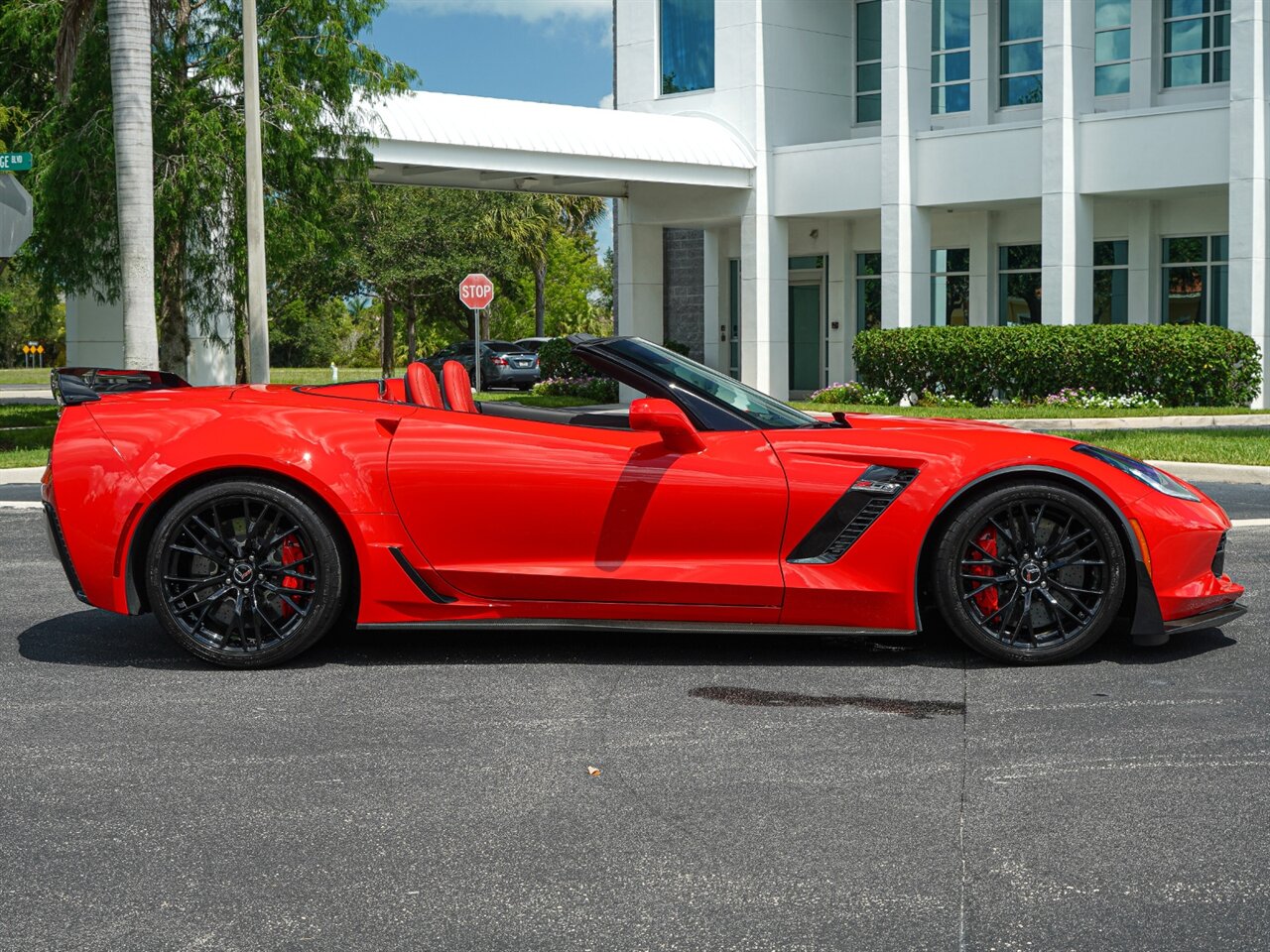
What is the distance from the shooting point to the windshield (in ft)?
20.3

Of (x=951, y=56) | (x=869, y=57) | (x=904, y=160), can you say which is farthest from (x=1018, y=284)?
(x=869, y=57)

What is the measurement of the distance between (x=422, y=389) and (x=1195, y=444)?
11.5 metres

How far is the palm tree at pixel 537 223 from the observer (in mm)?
62438

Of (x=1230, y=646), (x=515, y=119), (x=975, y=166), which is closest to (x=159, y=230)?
(x=515, y=119)

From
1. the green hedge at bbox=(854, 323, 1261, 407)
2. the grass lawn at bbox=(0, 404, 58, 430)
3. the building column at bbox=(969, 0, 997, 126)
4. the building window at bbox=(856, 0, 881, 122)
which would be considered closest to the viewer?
the grass lawn at bbox=(0, 404, 58, 430)

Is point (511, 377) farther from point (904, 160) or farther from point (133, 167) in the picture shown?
point (133, 167)

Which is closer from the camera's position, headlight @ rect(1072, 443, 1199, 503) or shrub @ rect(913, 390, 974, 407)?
headlight @ rect(1072, 443, 1199, 503)

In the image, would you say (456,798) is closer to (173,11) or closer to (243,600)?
(243,600)

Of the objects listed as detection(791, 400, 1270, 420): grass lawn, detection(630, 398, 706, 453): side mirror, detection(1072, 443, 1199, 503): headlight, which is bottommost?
detection(791, 400, 1270, 420): grass lawn

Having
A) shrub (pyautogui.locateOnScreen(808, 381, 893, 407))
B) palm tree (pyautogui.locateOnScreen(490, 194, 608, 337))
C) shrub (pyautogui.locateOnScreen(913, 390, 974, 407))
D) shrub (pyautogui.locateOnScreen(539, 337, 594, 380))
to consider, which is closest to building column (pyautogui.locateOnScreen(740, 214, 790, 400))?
shrub (pyautogui.locateOnScreen(808, 381, 893, 407))

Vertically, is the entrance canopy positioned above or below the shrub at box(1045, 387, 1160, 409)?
above

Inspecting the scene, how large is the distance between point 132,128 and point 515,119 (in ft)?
37.9

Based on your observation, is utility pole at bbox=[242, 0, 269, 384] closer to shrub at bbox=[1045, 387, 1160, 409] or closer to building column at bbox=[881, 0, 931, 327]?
shrub at bbox=[1045, 387, 1160, 409]

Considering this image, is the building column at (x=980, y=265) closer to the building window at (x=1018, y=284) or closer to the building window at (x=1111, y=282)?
the building window at (x=1018, y=284)
